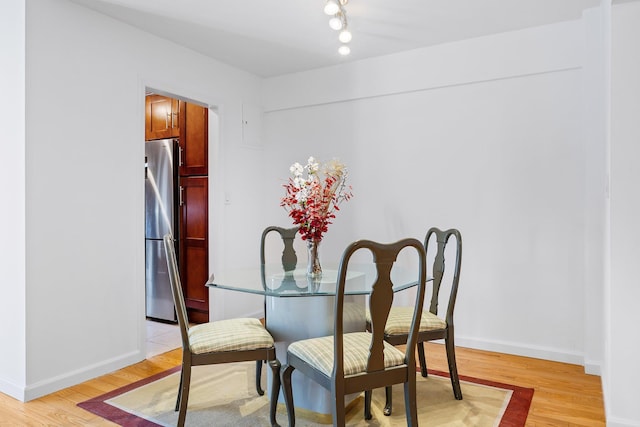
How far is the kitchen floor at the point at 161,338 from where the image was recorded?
3.54m

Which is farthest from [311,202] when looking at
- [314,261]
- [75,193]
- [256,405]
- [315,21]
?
[75,193]

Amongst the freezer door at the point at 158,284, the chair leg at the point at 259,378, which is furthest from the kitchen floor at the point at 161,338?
the chair leg at the point at 259,378

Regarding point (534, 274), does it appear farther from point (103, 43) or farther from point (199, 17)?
point (103, 43)

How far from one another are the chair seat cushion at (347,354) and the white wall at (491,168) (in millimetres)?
1808

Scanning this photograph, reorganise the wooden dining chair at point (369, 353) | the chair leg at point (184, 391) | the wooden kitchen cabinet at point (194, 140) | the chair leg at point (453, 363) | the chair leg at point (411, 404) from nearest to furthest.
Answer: the wooden dining chair at point (369, 353) → the chair leg at point (411, 404) → the chair leg at point (184, 391) → the chair leg at point (453, 363) → the wooden kitchen cabinet at point (194, 140)

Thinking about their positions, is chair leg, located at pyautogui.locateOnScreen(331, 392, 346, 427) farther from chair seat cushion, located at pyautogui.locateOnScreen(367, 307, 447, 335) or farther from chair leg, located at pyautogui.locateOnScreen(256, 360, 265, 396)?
chair leg, located at pyautogui.locateOnScreen(256, 360, 265, 396)

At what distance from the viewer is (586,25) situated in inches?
120

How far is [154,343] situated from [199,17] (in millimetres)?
2640

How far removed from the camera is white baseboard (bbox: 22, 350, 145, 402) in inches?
102

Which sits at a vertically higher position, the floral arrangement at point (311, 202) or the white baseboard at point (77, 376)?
the floral arrangement at point (311, 202)

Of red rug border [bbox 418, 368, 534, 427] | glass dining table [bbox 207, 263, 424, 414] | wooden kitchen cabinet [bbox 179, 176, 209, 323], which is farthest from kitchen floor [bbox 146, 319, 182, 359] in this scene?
red rug border [bbox 418, 368, 534, 427]

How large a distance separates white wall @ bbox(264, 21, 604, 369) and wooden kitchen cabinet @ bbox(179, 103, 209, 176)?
1.26 m

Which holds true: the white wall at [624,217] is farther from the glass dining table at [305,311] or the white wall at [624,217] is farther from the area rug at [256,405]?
the glass dining table at [305,311]
